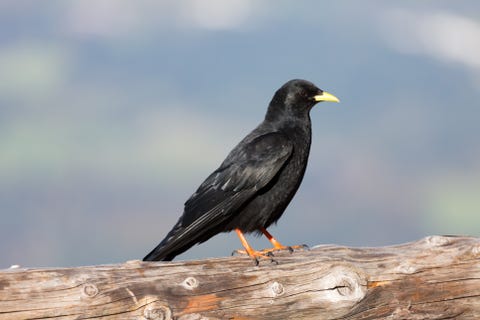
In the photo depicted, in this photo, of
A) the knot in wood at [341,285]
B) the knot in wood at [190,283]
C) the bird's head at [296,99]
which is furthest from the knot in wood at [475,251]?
the knot in wood at [190,283]

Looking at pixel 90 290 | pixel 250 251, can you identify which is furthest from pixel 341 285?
pixel 90 290

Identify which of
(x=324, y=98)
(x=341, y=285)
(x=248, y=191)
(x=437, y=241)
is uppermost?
(x=324, y=98)

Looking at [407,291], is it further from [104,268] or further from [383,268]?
[104,268]

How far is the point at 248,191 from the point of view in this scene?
17.6 ft

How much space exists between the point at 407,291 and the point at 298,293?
75cm

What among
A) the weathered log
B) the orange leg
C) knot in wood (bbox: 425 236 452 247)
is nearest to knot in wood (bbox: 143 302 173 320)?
the weathered log

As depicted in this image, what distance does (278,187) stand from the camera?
548 centimetres

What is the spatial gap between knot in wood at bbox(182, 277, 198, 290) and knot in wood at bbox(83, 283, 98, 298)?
50cm

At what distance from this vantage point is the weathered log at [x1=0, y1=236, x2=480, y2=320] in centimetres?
392

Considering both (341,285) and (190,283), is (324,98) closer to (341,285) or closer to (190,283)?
(341,285)

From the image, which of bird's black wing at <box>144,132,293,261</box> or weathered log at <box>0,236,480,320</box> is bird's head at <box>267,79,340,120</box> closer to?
bird's black wing at <box>144,132,293,261</box>

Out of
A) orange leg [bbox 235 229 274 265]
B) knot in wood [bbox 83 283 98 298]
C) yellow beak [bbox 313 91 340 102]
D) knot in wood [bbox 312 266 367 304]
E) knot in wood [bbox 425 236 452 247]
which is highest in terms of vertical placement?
yellow beak [bbox 313 91 340 102]

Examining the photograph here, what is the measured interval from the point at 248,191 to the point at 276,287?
1094 millimetres

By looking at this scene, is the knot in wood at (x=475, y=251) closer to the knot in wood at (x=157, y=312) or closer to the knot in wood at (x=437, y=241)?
the knot in wood at (x=437, y=241)
